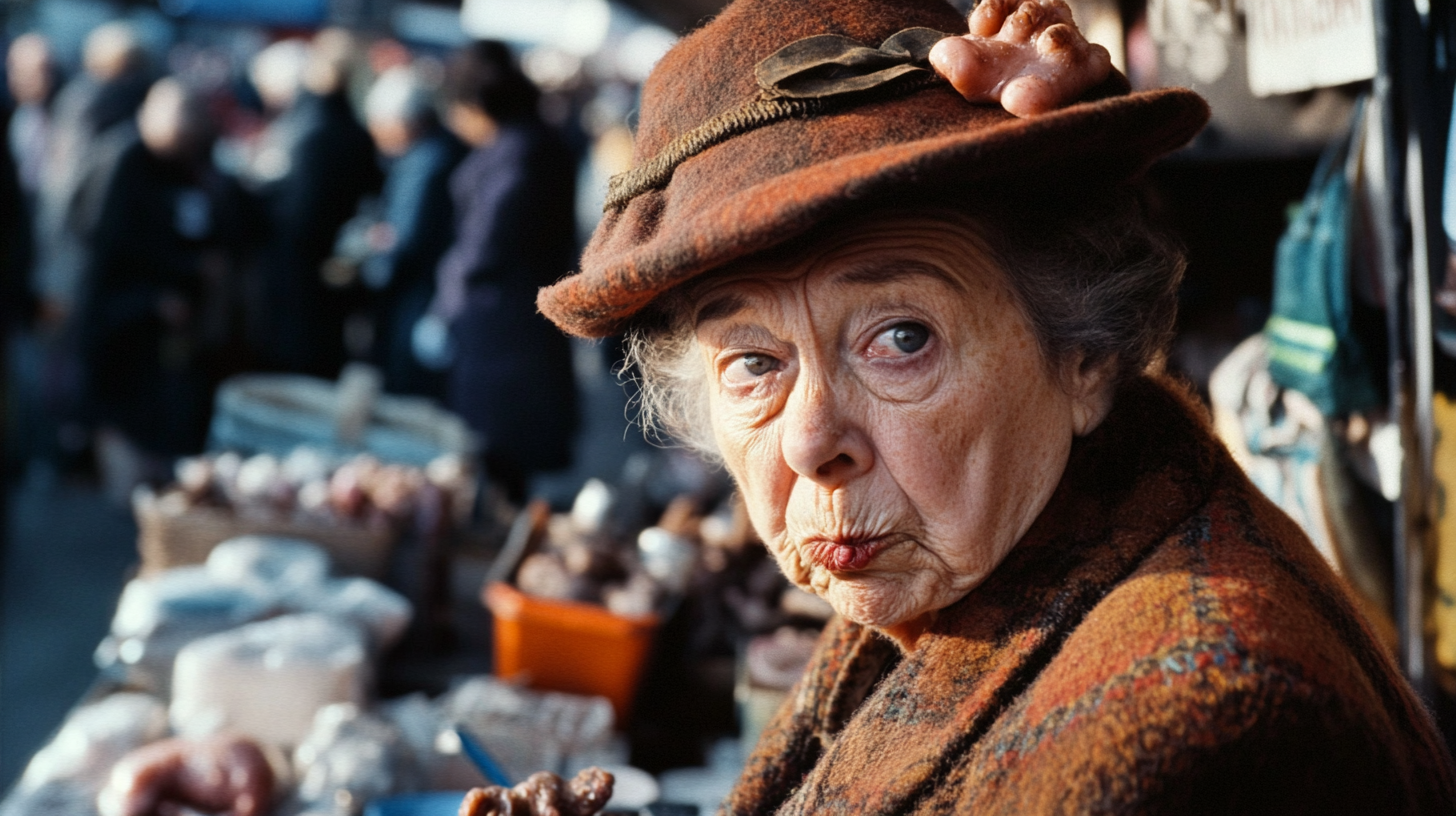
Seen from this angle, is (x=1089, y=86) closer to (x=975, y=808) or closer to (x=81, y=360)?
(x=975, y=808)

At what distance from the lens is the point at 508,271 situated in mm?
5977

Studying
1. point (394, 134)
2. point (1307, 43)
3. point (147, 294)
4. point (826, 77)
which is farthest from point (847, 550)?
point (147, 294)

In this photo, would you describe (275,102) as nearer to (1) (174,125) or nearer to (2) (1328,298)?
(1) (174,125)

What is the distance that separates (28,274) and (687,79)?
22.3ft

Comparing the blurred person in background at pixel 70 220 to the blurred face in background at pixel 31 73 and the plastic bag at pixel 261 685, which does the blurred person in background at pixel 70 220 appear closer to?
the blurred face in background at pixel 31 73

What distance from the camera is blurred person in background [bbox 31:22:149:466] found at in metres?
7.39

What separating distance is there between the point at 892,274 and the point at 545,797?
3.09 ft

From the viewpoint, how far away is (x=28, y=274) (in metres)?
6.79

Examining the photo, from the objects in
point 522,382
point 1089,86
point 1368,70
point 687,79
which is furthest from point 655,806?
point 522,382

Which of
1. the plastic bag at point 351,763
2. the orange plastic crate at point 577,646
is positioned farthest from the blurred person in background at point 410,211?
the plastic bag at point 351,763

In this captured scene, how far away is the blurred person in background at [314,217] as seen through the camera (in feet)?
24.8

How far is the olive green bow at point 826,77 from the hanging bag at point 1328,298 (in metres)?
1.47

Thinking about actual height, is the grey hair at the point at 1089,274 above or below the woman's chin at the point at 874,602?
above

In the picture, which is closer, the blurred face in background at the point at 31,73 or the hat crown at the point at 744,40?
the hat crown at the point at 744,40
